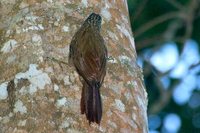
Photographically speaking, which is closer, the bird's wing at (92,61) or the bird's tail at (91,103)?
the bird's tail at (91,103)

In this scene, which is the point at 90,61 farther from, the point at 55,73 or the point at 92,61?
the point at 55,73

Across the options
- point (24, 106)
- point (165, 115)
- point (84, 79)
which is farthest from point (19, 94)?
point (165, 115)

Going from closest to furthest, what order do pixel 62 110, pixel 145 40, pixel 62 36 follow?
pixel 62 110, pixel 62 36, pixel 145 40

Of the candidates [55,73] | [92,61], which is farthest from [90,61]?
[55,73]

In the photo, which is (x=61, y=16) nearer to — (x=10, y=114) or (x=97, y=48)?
(x=97, y=48)

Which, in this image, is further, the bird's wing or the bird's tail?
the bird's wing
